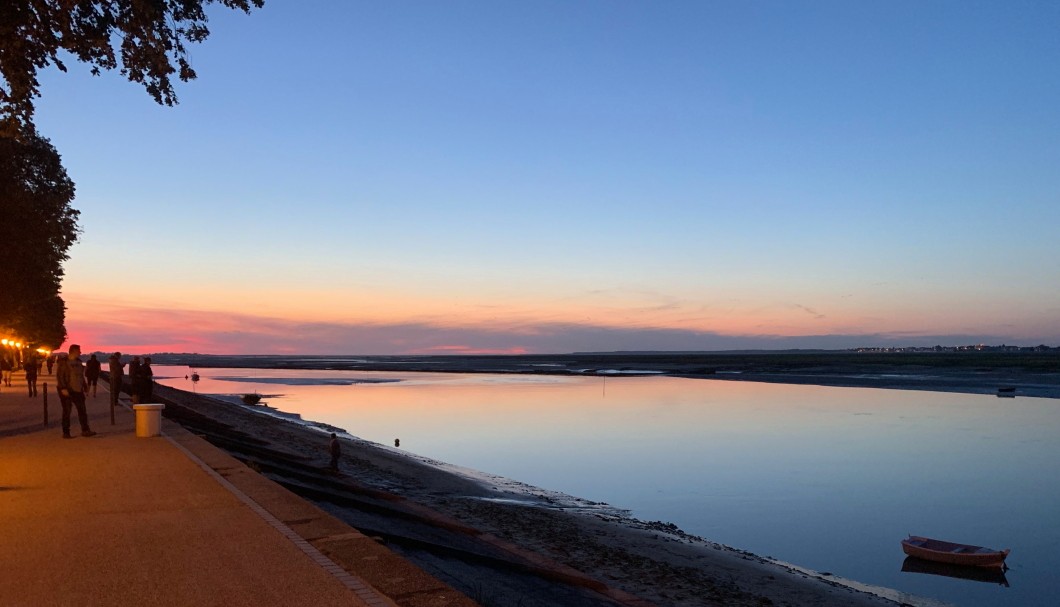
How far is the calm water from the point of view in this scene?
671 inches

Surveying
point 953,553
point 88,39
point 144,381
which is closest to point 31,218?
point 144,381

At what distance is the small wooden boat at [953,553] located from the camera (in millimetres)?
14930

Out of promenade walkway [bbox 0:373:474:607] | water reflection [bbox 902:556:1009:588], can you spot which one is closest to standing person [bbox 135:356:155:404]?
promenade walkway [bbox 0:373:474:607]

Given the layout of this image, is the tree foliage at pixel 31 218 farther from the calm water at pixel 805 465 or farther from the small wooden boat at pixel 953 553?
the small wooden boat at pixel 953 553

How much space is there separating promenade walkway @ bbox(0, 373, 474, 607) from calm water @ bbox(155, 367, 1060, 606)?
10.3 meters

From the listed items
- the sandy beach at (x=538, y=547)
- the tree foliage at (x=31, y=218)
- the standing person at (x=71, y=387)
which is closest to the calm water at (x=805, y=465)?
the sandy beach at (x=538, y=547)

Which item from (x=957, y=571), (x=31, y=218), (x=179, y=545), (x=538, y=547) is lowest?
(x=957, y=571)

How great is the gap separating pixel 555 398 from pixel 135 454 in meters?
44.3

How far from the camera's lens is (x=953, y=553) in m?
15.3

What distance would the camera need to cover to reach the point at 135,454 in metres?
16.6

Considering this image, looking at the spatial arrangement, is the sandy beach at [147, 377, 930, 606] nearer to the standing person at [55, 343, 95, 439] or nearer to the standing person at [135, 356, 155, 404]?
the standing person at [55, 343, 95, 439]

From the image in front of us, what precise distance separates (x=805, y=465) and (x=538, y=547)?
15.2m

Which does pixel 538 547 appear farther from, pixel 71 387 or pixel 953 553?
pixel 71 387

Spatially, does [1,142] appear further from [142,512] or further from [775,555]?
[775,555]
